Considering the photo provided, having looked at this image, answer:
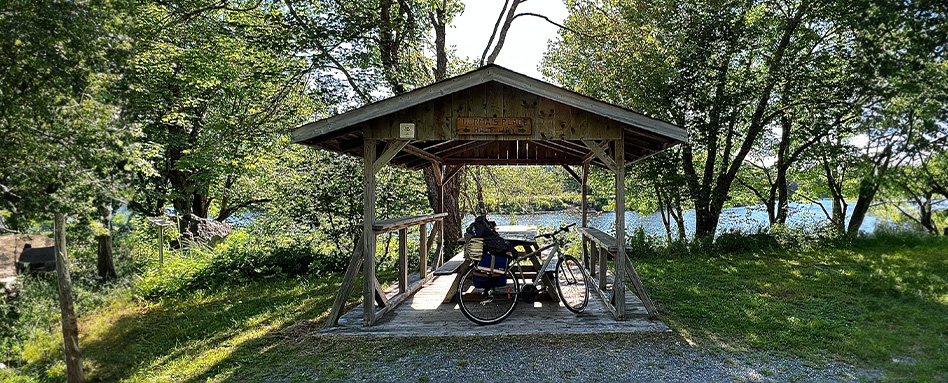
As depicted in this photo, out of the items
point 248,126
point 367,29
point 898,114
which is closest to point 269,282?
point 248,126

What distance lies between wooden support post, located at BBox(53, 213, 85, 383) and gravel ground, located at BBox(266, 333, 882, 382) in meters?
1.79

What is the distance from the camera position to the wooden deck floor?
480 centimetres

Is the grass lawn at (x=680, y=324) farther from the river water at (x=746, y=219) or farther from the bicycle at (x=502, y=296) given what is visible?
the river water at (x=746, y=219)

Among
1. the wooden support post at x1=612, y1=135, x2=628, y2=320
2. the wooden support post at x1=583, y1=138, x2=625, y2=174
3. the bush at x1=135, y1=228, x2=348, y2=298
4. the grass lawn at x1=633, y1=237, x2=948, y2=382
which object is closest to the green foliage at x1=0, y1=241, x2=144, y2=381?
the bush at x1=135, y1=228, x2=348, y2=298

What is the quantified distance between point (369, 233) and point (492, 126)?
169 centimetres

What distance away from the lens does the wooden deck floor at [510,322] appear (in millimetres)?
4805

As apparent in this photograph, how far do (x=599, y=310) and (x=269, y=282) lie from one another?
548cm

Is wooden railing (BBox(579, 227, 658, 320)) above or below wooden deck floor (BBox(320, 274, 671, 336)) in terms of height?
above

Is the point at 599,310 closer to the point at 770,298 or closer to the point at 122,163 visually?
the point at 770,298

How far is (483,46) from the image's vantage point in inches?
444

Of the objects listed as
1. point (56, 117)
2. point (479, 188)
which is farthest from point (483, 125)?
point (479, 188)

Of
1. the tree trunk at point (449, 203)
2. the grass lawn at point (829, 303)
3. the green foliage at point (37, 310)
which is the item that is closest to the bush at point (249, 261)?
the tree trunk at point (449, 203)

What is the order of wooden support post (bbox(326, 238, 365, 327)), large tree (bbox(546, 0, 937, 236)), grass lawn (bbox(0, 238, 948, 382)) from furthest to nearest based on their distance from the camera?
large tree (bbox(546, 0, 937, 236)) < wooden support post (bbox(326, 238, 365, 327)) < grass lawn (bbox(0, 238, 948, 382))

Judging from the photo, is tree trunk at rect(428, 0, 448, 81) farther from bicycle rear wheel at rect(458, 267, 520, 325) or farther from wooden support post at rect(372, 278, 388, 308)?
bicycle rear wheel at rect(458, 267, 520, 325)
